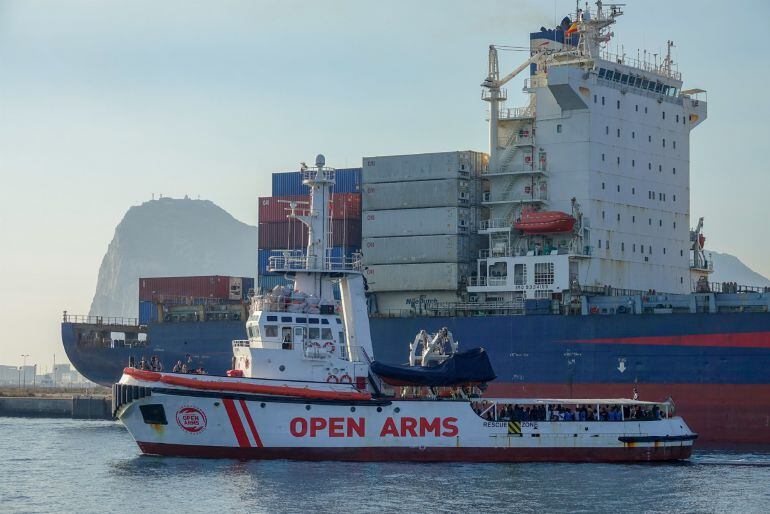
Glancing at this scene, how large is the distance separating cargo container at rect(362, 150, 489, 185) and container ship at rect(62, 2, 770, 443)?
0.07 meters

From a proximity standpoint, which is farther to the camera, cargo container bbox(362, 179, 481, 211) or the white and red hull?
cargo container bbox(362, 179, 481, 211)

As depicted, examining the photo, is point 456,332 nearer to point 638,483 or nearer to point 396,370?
point 396,370

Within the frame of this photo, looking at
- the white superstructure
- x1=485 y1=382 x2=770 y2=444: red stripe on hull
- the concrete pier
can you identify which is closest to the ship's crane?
the white superstructure

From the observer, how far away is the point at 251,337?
44.1m

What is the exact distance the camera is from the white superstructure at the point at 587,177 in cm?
5806

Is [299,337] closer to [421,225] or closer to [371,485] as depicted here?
[371,485]

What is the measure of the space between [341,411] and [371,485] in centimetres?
512

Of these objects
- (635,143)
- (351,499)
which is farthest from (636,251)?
(351,499)

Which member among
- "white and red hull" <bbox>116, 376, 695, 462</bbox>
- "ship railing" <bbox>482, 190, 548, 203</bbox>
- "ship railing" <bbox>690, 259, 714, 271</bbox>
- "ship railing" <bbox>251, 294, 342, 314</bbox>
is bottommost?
"white and red hull" <bbox>116, 376, 695, 462</bbox>

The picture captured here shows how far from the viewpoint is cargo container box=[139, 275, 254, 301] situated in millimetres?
67000

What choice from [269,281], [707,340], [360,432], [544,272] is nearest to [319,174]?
[360,432]

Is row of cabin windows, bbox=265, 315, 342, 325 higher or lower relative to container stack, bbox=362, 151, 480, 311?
lower

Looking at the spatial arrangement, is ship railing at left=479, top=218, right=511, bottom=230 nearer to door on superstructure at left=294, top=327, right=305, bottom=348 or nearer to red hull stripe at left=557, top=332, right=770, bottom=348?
red hull stripe at left=557, top=332, right=770, bottom=348

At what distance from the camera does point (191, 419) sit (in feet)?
137
